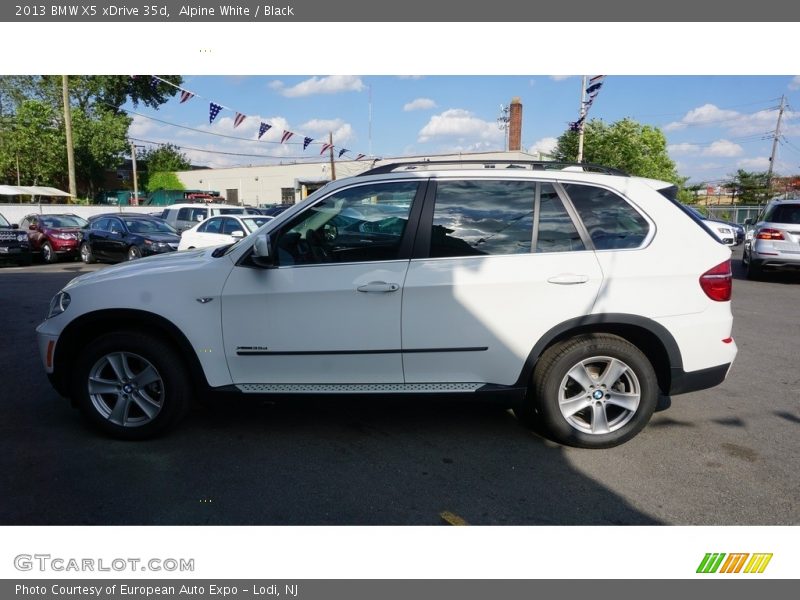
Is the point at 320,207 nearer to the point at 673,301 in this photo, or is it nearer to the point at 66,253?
the point at 673,301

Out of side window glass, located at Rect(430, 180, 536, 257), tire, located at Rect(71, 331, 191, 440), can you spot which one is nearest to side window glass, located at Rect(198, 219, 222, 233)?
tire, located at Rect(71, 331, 191, 440)

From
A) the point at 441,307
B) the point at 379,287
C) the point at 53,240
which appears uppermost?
the point at 379,287

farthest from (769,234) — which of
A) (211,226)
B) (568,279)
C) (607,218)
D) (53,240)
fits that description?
(53,240)

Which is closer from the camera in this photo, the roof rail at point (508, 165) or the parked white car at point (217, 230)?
the roof rail at point (508, 165)

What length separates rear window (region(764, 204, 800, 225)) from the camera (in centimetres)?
1162

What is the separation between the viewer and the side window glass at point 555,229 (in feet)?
12.0

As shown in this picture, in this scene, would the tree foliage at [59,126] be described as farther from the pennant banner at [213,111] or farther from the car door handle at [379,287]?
the car door handle at [379,287]

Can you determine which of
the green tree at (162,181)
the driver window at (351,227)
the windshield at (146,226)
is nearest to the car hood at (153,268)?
the driver window at (351,227)

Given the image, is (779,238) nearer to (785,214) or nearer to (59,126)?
(785,214)

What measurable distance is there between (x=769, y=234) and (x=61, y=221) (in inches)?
817

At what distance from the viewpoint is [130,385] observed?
12.5 ft

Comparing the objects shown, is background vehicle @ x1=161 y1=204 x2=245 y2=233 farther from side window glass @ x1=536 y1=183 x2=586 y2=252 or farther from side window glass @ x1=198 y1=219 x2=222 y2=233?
side window glass @ x1=536 y1=183 x2=586 y2=252

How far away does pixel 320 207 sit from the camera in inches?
149

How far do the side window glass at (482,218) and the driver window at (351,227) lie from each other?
0.82 ft
